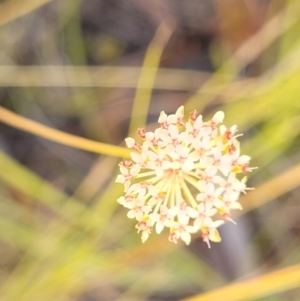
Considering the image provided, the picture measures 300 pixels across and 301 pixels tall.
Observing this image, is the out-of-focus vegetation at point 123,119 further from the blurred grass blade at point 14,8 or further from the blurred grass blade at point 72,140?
the blurred grass blade at point 72,140

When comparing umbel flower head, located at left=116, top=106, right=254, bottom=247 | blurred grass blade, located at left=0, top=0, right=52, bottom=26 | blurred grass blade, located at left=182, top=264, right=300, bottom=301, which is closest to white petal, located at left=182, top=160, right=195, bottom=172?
umbel flower head, located at left=116, top=106, right=254, bottom=247

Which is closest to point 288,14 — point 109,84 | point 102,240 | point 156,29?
point 156,29

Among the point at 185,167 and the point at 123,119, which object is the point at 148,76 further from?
the point at 185,167

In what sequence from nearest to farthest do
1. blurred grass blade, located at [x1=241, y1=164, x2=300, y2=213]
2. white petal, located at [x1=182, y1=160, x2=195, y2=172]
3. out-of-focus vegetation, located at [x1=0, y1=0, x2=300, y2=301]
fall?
white petal, located at [x1=182, y1=160, x2=195, y2=172] < blurred grass blade, located at [x1=241, y1=164, x2=300, y2=213] < out-of-focus vegetation, located at [x1=0, y1=0, x2=300, y2=301]

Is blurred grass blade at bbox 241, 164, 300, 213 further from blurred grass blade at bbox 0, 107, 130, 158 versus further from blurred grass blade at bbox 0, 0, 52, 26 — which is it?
blurred grass blade at bbox 0, 0, 52, 26

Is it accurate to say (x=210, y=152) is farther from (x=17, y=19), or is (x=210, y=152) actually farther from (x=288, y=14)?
(x=17, y=19)

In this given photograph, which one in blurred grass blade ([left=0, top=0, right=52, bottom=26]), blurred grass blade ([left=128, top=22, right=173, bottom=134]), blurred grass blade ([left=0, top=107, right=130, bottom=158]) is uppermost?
blurred grass blade ([left=0, top=0, right=52, bottom=26])
